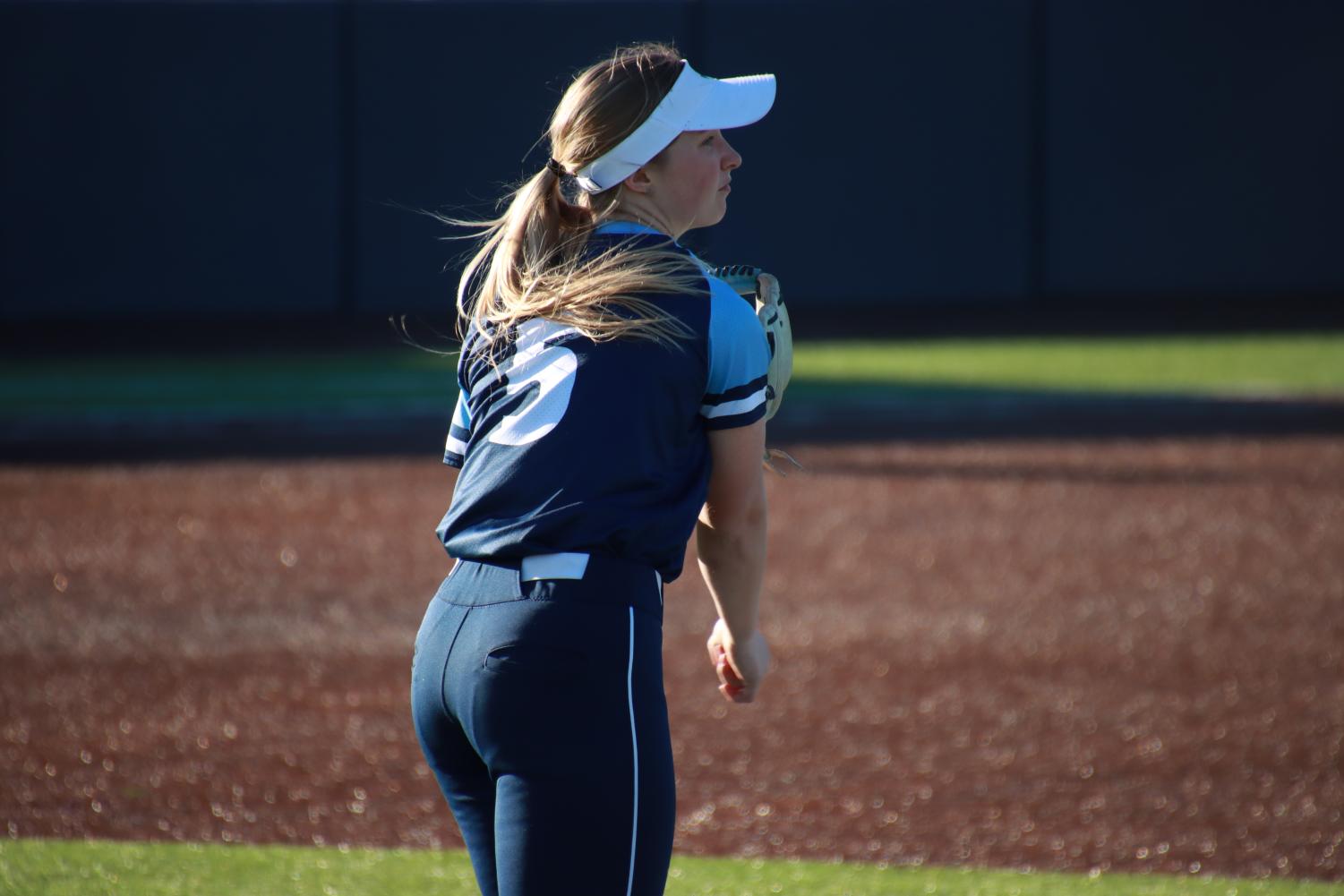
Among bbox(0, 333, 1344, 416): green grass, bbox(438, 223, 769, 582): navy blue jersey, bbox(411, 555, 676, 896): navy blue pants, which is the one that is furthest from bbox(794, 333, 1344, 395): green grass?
bbox(411, 555, 676, 896): navy blue pants

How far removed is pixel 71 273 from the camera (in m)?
20.8

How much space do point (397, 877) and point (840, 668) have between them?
285 centimetres

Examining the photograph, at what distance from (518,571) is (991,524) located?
7519 millimetres

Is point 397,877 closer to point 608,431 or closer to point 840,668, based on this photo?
point 608,431

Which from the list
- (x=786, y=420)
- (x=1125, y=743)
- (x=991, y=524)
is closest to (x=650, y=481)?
(x=1125, y=743)

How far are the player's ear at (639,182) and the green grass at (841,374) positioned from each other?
11.9 m

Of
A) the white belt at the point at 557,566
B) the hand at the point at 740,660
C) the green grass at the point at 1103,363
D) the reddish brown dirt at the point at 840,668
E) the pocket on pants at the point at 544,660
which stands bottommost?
the green grass at the point at 1103,363

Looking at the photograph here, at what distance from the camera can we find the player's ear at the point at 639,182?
2322 mm

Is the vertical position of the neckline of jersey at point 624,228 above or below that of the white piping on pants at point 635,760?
above

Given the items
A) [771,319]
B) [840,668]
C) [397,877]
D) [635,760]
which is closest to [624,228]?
[771,319]

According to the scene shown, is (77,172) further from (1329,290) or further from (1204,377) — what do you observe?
(1329,290)

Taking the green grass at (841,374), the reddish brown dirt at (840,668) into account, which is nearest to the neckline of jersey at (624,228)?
the reddish brown dirt at (840,668)

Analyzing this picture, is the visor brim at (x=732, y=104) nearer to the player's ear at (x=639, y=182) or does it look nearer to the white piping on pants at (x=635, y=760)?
the player's ear at (x=639, y=182)

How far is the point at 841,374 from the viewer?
661 inches
